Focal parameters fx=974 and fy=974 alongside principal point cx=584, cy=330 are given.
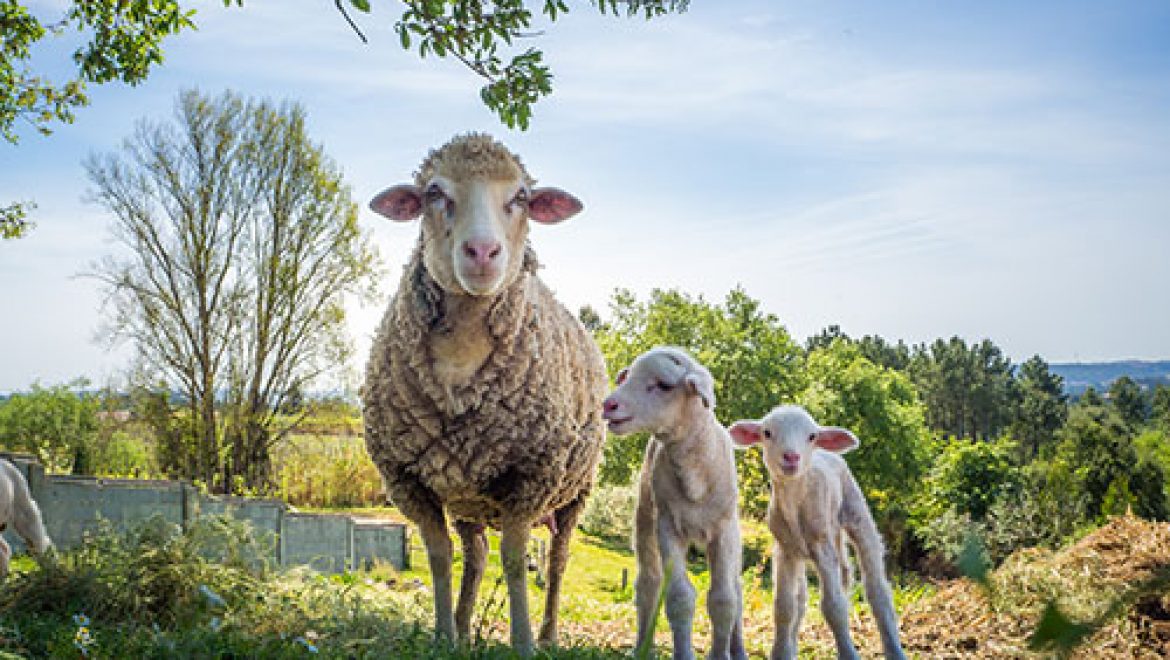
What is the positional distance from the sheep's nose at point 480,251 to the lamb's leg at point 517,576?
1.49m

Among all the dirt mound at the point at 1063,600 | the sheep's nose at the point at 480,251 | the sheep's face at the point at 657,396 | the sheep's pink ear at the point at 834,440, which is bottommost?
the dirt mound at the point at 1063,600

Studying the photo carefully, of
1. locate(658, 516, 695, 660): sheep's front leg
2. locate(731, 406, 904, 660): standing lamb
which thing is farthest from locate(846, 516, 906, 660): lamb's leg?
locate(658, 516, 695, 660): sheep's front leg

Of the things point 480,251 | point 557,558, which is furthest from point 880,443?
point 480,251

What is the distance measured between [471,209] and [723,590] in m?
2.16

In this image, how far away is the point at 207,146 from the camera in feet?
71.2

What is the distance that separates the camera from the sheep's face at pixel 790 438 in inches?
189

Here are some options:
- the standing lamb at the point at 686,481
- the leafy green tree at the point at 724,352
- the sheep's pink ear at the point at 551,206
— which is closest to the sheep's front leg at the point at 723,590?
the standing lamb at the point at 686,481

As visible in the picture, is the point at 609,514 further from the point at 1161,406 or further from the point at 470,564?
the point at 1161,406

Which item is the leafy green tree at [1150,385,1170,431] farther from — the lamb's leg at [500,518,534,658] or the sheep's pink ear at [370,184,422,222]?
the sheep's pink ear at [370,184,422,222]

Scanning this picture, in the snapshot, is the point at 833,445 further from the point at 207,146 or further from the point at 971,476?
the point at 971,476

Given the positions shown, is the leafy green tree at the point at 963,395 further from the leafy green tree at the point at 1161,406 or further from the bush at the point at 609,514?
the bush at the point at 609,514

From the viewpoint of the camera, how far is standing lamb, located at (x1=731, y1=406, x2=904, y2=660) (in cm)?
487

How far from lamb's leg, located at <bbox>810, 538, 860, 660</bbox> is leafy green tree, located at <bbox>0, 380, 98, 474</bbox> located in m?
20.2

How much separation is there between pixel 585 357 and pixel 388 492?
1509 millimetres
